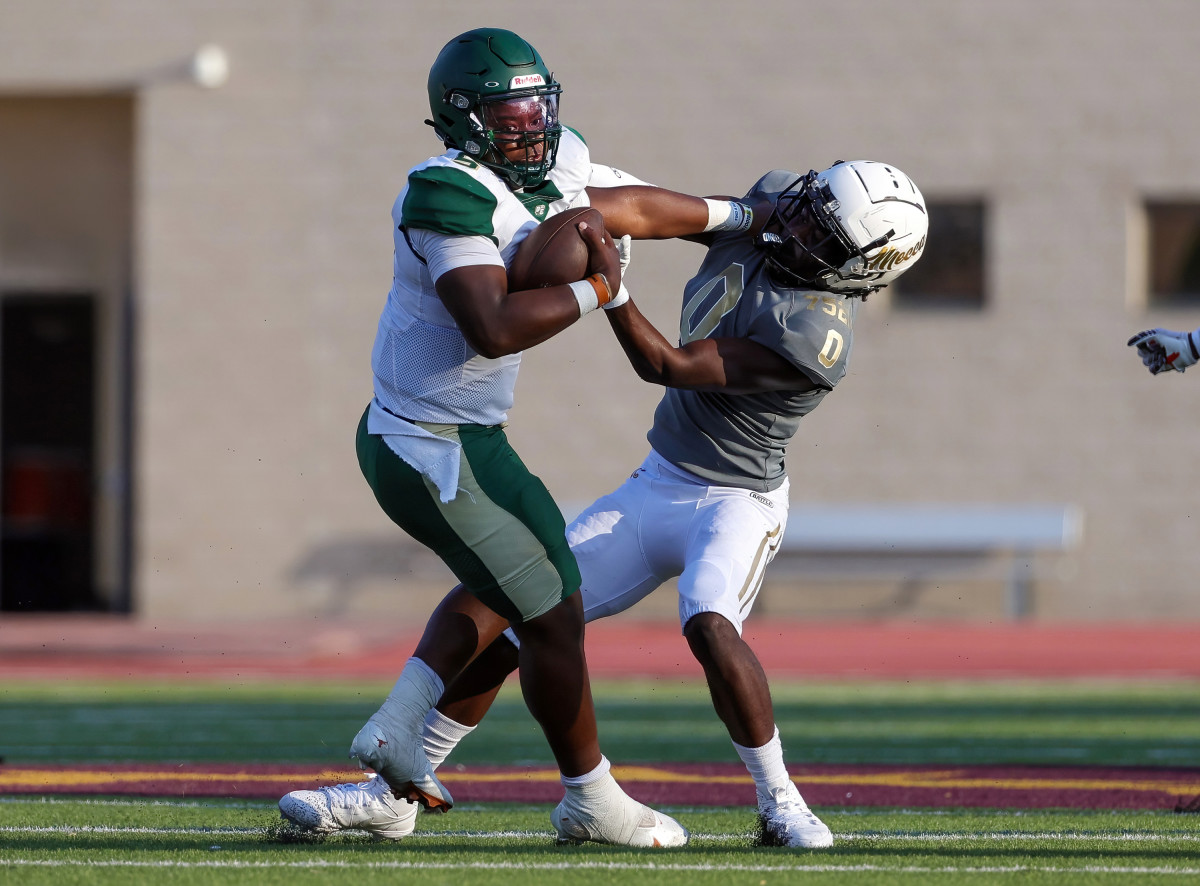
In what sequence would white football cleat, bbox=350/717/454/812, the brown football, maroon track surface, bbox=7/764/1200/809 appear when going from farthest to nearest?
maroon track surface, bbox=7/764/1200/809 < white football cleat, bbox=350/717/454/812 < the brown football

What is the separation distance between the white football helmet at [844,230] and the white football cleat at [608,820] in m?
1.47

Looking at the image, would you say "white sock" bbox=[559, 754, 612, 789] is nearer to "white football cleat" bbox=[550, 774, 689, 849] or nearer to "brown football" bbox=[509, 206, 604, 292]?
"white football cleat" bbox=[550, 774, 689, 849]

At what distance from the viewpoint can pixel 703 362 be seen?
4.45 meters

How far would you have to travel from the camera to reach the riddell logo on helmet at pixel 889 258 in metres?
4.70

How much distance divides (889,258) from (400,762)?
6.19ft

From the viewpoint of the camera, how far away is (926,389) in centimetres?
1495

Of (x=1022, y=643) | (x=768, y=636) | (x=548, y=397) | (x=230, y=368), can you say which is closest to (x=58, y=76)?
(x=230, y=368)

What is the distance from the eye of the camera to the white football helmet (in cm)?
464

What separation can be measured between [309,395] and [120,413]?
2.03 metres

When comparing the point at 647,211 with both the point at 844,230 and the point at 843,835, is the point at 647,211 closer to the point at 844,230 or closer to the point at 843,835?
the point at 844,230

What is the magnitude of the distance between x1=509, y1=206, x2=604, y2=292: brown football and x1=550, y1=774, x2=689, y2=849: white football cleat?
1265 millimetres

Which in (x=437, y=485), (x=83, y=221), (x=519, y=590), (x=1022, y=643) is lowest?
(x=1022, y=643)

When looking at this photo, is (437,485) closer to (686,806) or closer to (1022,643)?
(686,806)

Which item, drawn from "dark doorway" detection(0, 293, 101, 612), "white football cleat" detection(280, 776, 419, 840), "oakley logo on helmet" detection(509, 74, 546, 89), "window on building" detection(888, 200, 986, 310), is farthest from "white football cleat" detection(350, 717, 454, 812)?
"dark doorway" detection(0, 293, 101, 612)
